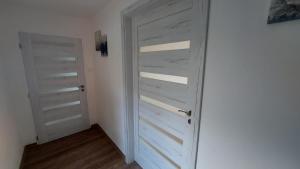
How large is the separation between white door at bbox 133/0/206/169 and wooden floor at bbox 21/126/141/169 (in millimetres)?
627

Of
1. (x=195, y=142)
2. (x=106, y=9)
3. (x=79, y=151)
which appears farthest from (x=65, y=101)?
(x=195, y=142)

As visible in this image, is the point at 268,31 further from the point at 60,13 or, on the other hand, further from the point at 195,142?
the point at 60,13

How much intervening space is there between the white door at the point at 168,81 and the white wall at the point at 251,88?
0.12m

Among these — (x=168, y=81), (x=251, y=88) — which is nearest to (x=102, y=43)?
(x=168, y=81)

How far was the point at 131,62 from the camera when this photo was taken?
179 centimetres

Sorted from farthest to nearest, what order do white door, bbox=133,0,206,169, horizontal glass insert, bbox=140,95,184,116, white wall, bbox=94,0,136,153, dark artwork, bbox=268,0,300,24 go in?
white wall, bbox=94,0,136,153 < horizontal glass insert, bbox=140,95,184,116 < white door, bbox=133,0,206,169 < dark artwork, bbox=268,0,300,24

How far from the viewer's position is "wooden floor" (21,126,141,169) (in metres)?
1.98

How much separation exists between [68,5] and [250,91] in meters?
2.63

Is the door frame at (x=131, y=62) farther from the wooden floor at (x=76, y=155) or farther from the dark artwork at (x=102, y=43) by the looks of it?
the dark artwork at (x=102, y=43)

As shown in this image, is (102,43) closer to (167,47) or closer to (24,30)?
(24,30)

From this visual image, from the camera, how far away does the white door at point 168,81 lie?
3.43 feet

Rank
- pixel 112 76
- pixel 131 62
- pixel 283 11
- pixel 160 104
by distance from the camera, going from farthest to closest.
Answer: pixel 112 76 < pixel 131 62 < pixel 160 104 < pixel 283 11

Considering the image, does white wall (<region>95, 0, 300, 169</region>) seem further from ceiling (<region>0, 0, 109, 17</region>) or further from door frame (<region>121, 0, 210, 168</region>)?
ceiling (<region>0, 0, 109, 17</region>)

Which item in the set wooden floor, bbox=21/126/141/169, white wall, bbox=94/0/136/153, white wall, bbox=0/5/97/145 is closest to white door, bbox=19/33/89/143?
white wall, bbox=0/5/97/145
